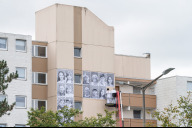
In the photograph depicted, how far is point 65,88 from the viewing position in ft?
264

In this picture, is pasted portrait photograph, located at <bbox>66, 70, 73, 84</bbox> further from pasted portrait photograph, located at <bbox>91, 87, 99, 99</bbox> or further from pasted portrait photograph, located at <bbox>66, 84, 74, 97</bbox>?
pasted portrait photograph, located at <bbox>91, 87, 99, 99</bbox>

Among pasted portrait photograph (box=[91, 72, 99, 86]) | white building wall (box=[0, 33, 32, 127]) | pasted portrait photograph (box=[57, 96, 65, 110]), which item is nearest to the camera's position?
white building wall (box=[0, 33, 32, 127])

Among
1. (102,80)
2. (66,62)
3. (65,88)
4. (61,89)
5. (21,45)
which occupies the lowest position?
(61,89)

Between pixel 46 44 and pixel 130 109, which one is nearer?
pixel 46 44

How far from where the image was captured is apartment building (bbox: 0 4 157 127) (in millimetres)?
79812

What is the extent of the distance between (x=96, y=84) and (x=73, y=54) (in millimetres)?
3755

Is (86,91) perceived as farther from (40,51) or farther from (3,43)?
(3,43)

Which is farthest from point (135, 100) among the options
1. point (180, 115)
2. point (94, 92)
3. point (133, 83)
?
point (180, 115)

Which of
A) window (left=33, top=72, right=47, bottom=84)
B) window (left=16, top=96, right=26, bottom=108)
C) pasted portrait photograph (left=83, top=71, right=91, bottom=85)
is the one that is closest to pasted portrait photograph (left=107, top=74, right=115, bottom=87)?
pasted portrait photograph (left=83, top=71, right=91, bottom=85)

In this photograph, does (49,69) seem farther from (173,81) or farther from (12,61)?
(173,81)

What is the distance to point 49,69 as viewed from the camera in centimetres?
8144

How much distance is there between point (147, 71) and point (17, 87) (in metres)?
16.6

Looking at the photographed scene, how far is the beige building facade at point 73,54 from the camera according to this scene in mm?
81062

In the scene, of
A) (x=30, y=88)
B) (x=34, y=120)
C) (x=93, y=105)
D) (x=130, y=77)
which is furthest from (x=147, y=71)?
(x=34, y=120)
